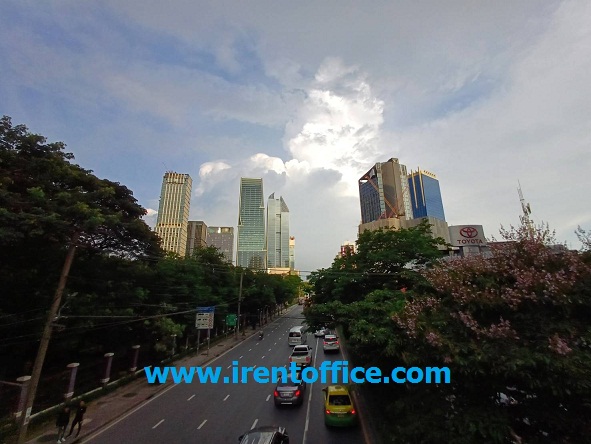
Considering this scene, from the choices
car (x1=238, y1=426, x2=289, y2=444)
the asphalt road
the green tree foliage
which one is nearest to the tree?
the asphalt road

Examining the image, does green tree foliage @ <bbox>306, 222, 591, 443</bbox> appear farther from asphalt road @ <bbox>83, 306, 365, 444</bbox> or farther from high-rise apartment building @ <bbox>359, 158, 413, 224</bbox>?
high-rise apartment building @ <bbox>359, 158, 413, 224</bbox>

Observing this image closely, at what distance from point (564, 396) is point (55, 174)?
793 inches

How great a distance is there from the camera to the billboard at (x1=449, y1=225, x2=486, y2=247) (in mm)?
37125

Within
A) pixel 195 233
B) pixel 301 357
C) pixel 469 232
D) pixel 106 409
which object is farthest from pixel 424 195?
pixel 106 409

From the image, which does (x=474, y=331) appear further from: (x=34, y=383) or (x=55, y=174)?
(x=55, y=174)

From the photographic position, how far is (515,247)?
7.77 meters

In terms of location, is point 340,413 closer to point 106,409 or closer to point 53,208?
point 106,409

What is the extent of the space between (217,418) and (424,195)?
176 meters

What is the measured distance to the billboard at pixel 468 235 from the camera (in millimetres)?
37125

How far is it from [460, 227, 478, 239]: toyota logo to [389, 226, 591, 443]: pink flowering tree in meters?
33.3

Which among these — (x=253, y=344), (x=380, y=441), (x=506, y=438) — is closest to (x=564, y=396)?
(x=506, y=438)

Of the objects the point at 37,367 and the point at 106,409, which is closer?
the point at 37,367

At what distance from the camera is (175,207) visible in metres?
156

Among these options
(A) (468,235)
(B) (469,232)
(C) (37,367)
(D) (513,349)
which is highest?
(B) (469,232)
